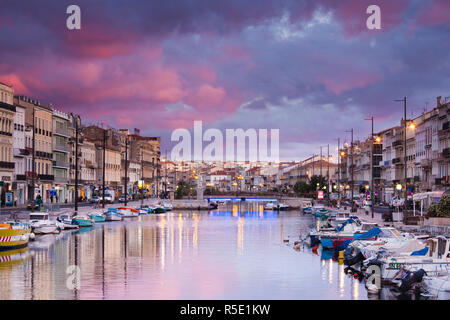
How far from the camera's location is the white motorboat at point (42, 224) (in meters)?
69.2

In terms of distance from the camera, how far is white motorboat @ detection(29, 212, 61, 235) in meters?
69.2

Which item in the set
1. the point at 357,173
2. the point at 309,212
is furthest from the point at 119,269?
the point at 357,173

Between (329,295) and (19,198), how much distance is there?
79.2 meters

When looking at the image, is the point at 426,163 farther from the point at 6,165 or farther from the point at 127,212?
the point at 6,165

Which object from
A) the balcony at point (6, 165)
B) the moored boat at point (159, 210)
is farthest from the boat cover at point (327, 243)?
the moored boat at point (159, 210)

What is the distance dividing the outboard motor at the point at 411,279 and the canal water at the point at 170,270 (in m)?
1.90

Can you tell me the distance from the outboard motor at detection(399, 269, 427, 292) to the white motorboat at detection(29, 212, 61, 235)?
42.9m

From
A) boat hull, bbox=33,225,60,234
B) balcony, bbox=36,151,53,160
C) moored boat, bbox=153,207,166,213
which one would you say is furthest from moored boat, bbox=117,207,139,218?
boat hull, bbox=33,225,60,234

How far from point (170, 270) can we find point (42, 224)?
95.5 ft

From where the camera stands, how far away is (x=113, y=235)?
73.6 metres

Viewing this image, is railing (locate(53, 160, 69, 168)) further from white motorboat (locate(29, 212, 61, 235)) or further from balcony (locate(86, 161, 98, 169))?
white motorboat (locate(29, 212, 61, 235))
